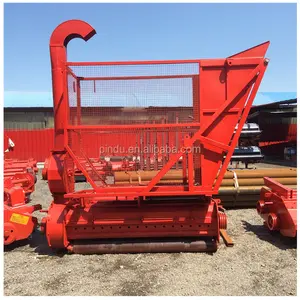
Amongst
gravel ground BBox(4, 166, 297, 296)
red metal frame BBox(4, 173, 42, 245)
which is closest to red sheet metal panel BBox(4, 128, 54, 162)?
red metal frame BBox(4, 173, 42, 245)

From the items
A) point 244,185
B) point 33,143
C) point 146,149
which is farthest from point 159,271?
point 33,143

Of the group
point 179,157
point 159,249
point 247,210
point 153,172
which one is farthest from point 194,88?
point 247,210

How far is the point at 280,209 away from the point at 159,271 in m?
2.22

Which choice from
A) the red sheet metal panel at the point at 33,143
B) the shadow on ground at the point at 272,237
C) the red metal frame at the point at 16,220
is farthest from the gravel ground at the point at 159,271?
the red sheet metal panel at the point at 33,143

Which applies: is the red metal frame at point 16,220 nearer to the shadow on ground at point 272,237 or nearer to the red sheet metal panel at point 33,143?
the shadow on ground at point 272,237

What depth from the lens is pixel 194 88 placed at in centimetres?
402

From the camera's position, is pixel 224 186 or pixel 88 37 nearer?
pixel 88 37

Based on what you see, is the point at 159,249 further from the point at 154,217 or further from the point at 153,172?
the point at 153,172

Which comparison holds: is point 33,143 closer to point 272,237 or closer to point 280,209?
point 272,237

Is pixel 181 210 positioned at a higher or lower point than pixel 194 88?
lower

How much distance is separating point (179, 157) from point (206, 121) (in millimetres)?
623

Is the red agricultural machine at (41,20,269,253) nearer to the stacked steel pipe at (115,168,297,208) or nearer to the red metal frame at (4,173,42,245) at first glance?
the red metal frame at (4,173,42,245)

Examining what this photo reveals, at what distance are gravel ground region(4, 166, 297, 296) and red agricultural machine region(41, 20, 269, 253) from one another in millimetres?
256

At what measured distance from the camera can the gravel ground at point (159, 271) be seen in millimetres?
3186
